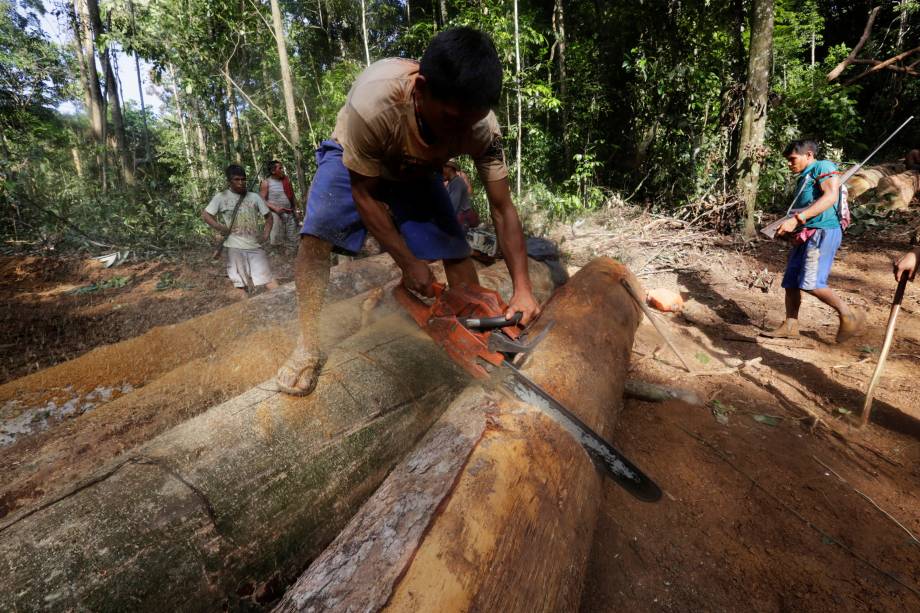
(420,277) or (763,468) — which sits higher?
(420,277)

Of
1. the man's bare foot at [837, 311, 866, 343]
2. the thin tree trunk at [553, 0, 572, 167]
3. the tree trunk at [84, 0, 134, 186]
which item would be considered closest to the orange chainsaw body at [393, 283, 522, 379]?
Result: the man's bare foot at [837, 311, 866, 343]

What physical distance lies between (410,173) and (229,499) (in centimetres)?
161

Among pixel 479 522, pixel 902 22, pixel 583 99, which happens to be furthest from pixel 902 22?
pixel 479 522

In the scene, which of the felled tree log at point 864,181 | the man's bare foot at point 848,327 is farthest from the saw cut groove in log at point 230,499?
the felled tree log at point 864,181

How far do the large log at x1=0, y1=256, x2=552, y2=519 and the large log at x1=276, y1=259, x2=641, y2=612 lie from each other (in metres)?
0.91

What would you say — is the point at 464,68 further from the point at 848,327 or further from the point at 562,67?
the point at 562,67

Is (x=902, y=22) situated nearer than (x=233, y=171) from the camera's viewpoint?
No

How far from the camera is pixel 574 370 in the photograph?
184cm

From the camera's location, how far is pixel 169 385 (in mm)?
2137

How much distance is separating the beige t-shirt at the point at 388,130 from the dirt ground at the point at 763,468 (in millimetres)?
1893

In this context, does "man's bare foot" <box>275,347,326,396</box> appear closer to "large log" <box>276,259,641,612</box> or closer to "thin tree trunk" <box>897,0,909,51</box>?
"large log" <box>276,259,641,612</box>

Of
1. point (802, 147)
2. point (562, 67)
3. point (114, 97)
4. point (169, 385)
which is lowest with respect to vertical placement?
point (169, 385)

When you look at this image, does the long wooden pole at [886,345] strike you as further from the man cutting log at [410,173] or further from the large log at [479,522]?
the man cutting log at [410,173]

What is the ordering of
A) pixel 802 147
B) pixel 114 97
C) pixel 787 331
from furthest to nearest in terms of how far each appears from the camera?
1. pixel 114 97
2. pixel 787 331
3. pixel 802 147
